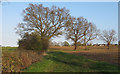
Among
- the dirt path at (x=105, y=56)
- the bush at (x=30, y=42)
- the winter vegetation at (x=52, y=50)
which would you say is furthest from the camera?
the bush at (x=30, y=42)

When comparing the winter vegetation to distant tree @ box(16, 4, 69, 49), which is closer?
the winter vegetation

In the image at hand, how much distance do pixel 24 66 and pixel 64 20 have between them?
2379 cm

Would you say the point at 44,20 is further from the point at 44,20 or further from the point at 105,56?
the point at 105,56

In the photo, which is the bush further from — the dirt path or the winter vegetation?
the dirt path

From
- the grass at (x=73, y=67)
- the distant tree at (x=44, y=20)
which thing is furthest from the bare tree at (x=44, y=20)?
the grass at (x=73, y=67)

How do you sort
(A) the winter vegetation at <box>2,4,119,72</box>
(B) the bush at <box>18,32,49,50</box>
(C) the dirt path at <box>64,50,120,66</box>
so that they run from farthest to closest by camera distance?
(B) the bush at <box>18,32,49,50</box> → (C) the dirt path at <box>64,50,120,66</box> → (A) the winter vegetation at <box>2,4,119,72</box>

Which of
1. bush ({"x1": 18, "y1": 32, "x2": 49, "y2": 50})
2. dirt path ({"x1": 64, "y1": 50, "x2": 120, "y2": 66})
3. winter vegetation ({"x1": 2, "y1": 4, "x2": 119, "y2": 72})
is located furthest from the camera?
bush ({"x1": 18, "y1": 32, "x2": 49, "y2": 50})

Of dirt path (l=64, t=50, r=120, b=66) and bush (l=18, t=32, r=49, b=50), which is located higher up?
bush (l=18, t=32, r=49, b=50)

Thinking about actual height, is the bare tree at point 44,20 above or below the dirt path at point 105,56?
above

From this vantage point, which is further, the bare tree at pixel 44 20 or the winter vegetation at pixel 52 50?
the bare tree at pixel 44 20

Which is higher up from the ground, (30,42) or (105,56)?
(30,42)

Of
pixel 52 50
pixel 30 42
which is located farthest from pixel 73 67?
pixel 52 50

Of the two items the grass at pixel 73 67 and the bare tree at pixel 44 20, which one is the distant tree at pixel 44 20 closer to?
the bare tree at pixel 44 20

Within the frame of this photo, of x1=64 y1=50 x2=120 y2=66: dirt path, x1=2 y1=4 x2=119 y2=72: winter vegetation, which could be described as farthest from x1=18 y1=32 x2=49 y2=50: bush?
x1=64 y1=50 x2=120 y2=66: dirt path
